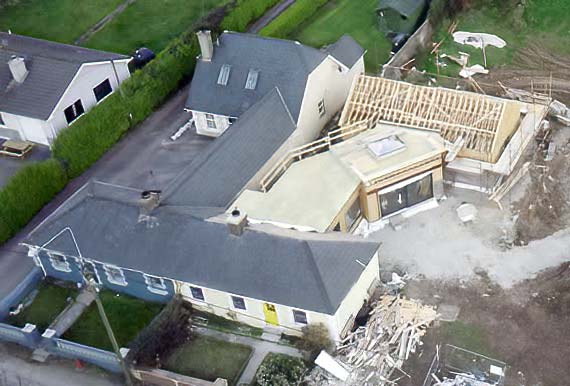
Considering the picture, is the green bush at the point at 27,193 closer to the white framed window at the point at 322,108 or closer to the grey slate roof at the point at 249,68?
the grey slate roof at the point at 249,68

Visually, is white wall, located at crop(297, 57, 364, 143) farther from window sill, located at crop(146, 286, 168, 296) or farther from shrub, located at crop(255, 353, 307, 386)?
shrub, located at crop(255, 353, 307, 386)

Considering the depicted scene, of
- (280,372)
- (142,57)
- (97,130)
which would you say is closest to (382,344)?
(280,372)

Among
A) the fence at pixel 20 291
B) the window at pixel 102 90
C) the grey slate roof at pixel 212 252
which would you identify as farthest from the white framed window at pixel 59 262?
the window at pixel 102 90

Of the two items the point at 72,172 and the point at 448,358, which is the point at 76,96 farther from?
the point at 448,358

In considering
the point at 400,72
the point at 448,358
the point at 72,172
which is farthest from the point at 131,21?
the point at 448,358

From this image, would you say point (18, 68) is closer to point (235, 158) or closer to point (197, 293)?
point (235, 158)

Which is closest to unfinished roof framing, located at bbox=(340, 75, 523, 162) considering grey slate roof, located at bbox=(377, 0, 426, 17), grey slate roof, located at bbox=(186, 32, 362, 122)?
grey slate roof, located at bbox=(186, 32, 362, 122)
